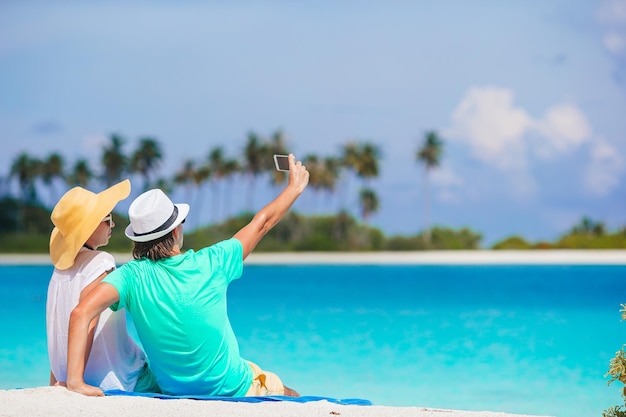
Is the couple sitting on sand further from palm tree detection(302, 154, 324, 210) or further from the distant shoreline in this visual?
palm tree detection(302, 154, 324, 210)

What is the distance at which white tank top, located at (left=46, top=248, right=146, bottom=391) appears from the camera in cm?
397

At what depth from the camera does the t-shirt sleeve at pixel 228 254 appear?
3.77 metres

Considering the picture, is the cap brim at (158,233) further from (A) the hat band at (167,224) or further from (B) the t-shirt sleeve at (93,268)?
(B) the t-shirt sleeve at (93,268)

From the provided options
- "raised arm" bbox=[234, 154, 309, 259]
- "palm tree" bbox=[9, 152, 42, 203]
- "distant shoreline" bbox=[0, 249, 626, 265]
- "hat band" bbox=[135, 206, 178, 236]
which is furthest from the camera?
"palm tree" bbox=[9, 152, 42, 203]

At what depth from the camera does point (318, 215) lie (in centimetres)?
6225

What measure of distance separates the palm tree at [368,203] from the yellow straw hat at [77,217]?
59.1 meters

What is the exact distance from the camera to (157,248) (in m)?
3.77

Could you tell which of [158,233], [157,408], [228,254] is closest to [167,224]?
[158,233]

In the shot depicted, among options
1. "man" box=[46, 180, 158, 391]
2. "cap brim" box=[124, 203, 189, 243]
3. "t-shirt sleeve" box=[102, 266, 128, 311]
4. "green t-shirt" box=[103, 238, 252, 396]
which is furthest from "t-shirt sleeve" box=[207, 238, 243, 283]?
"man" box=[46, 180, 158, 391]

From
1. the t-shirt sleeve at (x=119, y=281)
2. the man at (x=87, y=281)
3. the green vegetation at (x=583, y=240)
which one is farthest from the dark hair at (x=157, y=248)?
the green vegetation at (x=583, y=240)

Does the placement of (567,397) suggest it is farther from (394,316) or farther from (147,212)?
(394,316)

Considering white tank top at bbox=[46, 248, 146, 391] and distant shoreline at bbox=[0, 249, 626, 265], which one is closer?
white tank top at bbox=[46, 248, 146, 391]

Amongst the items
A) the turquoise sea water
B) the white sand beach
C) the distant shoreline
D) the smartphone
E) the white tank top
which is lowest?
the turquoise sea water

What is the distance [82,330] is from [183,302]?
1.37 feet
